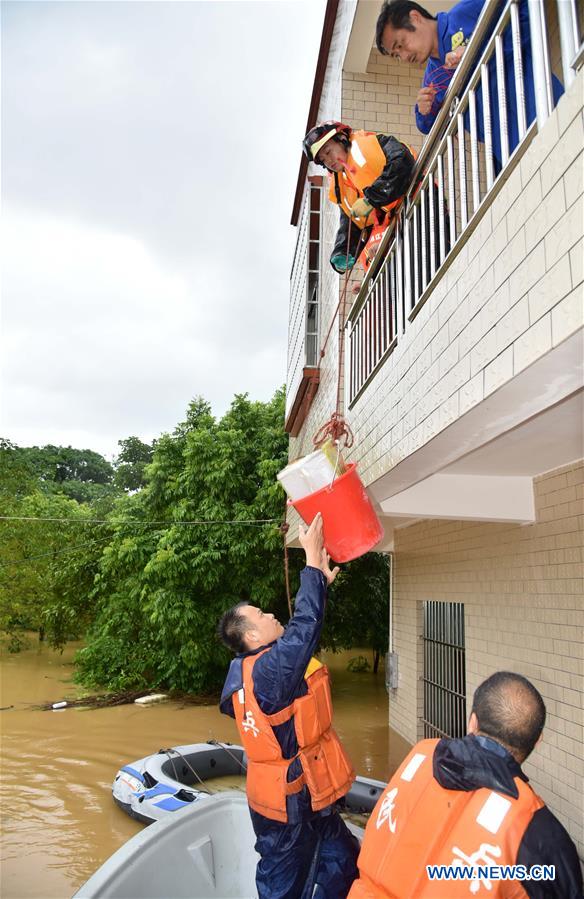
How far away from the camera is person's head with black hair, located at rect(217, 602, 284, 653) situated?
343 centimetres

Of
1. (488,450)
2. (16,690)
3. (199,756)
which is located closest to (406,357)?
(488,450)

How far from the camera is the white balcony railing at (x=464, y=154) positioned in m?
2.19

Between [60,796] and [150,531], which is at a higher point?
[150,531]

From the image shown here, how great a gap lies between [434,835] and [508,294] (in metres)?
1.82

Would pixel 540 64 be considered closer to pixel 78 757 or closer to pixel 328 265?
pixel 328 265

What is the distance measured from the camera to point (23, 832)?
7.98m

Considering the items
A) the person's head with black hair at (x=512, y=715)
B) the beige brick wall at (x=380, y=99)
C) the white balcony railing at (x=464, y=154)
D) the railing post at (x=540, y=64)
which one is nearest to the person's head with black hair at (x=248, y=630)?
the person's head with black hair at (x=512, y=715)

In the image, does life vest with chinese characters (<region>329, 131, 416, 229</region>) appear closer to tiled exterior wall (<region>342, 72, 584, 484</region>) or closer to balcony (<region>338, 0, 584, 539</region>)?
balcony (<region>338, 0, 584, 539</region>)

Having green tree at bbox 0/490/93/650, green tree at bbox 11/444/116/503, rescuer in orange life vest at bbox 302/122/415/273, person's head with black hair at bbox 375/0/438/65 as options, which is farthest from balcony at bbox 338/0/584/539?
green tree at bbox 11/444/116/503

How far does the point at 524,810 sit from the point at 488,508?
306cm

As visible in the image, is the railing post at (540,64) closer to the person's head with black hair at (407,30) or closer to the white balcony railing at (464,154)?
the white balcony railing at (464,154)

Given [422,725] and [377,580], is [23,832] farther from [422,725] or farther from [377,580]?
[377,580]

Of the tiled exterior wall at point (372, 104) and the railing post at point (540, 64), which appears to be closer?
the railing post at point (540, 64)

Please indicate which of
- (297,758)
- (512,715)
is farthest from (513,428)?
(297,758)
